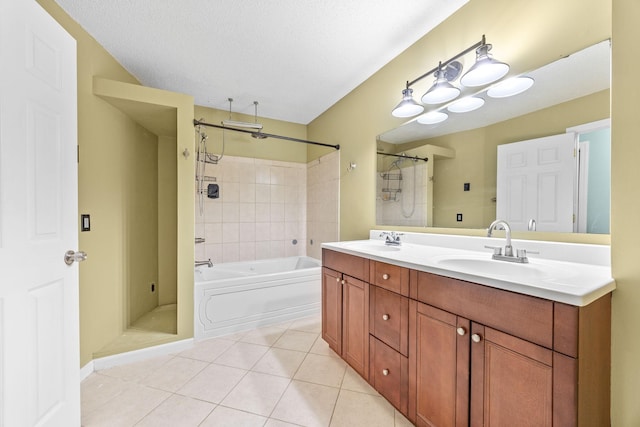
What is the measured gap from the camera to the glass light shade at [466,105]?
5.34 feet

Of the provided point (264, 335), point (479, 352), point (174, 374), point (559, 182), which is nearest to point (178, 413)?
point (174, 374)

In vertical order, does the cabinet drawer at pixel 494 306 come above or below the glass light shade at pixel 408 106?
below

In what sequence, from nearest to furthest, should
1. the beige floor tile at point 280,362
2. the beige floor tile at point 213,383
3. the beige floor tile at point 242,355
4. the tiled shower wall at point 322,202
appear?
the beige floor tile at point 213,383
the beige floor tile at point 280,362
the beige floor tile at point 242,355
the tiled shower wall at point 322,202

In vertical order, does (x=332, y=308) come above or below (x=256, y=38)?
below

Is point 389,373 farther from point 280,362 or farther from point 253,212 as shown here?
point 253,212

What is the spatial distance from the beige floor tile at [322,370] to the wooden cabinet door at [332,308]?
3.8 inches

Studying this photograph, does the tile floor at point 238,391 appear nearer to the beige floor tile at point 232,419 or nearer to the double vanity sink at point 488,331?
the beige floor tile at point 232,419

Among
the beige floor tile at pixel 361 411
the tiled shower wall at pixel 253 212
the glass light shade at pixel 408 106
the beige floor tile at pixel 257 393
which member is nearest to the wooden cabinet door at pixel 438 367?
the beige floor tile at pixel 361 411

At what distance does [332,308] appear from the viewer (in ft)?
6.41

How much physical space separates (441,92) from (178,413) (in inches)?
102

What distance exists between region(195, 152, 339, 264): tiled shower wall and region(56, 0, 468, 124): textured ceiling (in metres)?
1.00

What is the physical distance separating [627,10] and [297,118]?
3120 mm

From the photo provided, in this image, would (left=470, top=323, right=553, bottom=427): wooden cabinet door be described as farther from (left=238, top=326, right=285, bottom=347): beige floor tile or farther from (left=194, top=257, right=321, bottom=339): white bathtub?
(left=194, top=257, right=321, bottom=339): white bathtub

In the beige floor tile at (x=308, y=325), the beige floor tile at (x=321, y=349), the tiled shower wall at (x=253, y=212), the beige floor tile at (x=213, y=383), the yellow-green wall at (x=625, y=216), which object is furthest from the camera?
the tiled shower wall at (x=253, y=212)
